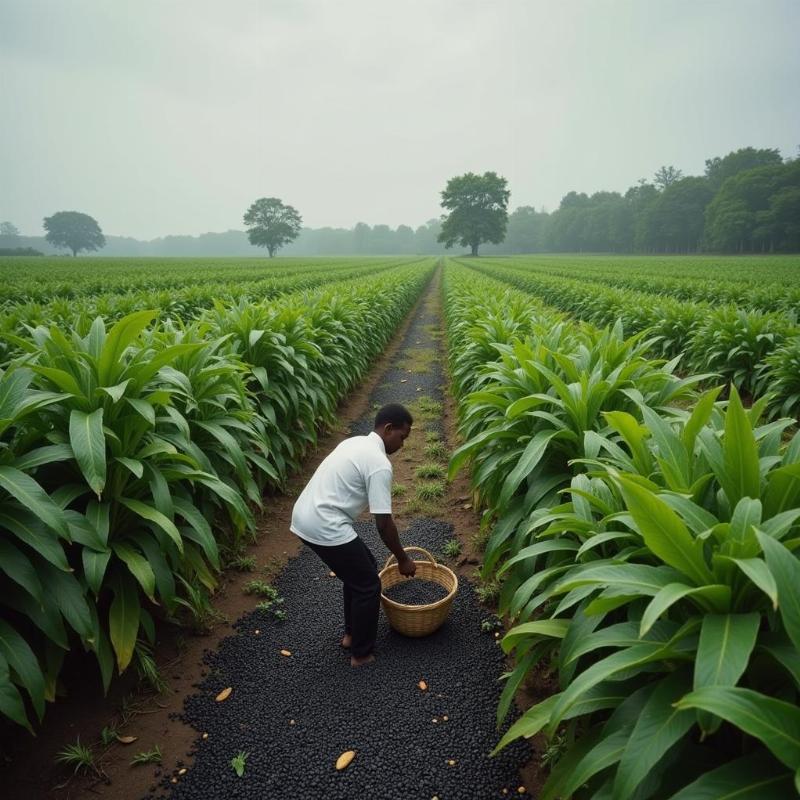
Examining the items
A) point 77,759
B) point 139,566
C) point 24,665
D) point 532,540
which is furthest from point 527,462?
point 77,759

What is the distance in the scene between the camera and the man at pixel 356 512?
2547 millimetres

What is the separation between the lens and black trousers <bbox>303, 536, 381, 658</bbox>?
2613 mm

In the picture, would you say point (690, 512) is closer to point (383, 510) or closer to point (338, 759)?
point (383, 510)

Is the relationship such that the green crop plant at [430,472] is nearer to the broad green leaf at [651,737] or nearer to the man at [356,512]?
the man at [356,512]

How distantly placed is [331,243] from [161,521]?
6662 inches

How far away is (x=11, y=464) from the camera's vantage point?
6.72ft

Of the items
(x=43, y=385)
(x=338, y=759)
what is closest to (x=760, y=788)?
(x=338, y=759)

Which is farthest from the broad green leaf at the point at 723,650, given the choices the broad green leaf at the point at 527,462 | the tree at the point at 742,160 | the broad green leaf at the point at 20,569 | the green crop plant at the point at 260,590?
the tree at the point at 742,160

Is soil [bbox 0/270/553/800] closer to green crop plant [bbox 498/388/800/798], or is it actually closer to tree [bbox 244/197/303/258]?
green crop plant [bbox 498/388/800/798]

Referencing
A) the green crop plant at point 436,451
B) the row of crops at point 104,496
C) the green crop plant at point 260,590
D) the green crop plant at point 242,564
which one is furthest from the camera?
the green crop plant at point 436,451

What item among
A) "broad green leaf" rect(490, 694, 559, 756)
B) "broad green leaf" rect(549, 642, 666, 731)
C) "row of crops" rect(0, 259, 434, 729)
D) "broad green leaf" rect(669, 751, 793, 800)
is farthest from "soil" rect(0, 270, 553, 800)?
"broad green leaf" rect(669, 751, 793, 800)

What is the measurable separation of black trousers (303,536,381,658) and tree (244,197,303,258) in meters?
101

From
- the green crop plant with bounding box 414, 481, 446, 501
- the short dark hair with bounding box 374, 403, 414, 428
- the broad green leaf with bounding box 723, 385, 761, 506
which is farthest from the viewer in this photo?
the green crop plant with bounding box 414, 481, 446, 501

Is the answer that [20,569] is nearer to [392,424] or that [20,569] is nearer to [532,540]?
[392,424]
